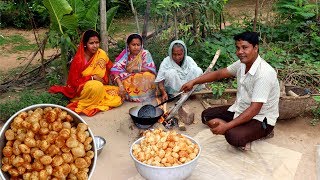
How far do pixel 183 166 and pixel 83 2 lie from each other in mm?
3489

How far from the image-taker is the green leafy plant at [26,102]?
14.8 feet

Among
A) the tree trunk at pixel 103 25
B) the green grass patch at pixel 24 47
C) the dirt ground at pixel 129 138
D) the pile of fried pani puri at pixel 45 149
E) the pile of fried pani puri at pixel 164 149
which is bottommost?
the dirt ground at pixel 129 138

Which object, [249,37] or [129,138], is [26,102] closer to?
[129,138]

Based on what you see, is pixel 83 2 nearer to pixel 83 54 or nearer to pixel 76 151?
pixel 83 54

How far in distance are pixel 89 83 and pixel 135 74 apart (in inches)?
25.7

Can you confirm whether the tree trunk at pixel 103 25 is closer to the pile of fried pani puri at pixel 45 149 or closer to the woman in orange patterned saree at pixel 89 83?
the woman in orange patterned saree at pixel 89 83

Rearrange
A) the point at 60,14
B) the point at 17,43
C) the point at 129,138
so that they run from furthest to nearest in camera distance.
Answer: the point at 17,43, the point at 60,14, the point at 129,138

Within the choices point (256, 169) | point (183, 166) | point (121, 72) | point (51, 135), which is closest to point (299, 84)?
point (256, 169)

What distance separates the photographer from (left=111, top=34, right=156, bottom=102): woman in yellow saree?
5027 mm

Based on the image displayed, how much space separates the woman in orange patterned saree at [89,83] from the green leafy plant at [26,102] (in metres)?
0.10

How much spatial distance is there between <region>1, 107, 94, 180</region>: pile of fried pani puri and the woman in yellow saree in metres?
2.22

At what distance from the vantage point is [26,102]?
185 inches

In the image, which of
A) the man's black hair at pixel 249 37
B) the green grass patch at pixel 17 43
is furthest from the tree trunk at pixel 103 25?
the green grass patch at pixel 17 43

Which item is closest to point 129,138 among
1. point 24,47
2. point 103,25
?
point 103,25
